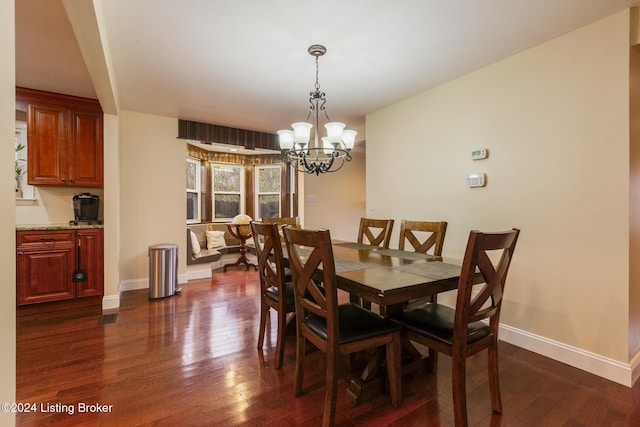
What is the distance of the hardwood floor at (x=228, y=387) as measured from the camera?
1.61 metres

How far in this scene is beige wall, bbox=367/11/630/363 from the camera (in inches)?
78.7

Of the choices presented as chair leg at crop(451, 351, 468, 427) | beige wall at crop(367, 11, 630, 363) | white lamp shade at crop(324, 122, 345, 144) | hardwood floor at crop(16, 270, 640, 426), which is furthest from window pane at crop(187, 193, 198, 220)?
chair leg at crop(451, 351, 468, 427)

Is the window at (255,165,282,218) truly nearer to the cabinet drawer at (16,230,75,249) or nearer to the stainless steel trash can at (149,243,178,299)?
the stainless steel trash can at (149,243,178,299)

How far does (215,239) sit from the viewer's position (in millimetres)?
5570

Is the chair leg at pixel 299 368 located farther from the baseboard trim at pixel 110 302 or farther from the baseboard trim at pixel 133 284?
the baseboard trim at pixel 133 284

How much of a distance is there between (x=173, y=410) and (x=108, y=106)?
294 centimetres

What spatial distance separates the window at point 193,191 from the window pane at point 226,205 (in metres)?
0.41

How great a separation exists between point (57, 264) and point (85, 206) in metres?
0.72

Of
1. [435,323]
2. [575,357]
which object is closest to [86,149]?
[435,323]

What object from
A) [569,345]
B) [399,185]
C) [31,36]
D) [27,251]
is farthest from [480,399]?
[27,251]

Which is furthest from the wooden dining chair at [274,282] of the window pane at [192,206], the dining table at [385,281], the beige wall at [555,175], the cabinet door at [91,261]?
the window pane at [192,206]

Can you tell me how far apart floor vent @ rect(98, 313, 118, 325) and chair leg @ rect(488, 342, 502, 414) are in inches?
129

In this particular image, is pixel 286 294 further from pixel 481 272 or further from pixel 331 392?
pixel 481 272

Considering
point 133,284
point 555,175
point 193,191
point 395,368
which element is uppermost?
point 193,191
